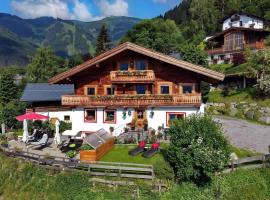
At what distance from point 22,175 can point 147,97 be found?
1150cm

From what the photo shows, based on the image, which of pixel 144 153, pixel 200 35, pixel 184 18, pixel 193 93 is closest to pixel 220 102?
pixel 193 93

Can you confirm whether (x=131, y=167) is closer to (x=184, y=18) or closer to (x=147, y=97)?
(x=147, y=97)

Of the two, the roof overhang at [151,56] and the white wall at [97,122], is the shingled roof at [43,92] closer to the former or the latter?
the roof overhang at [151,56]

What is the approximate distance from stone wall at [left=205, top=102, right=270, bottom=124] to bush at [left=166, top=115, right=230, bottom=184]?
1733 centimetres

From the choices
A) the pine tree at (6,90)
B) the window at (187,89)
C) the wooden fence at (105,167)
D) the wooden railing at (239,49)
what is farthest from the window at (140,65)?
the pine tree at (6,90)

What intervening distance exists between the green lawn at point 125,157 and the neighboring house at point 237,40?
109ft

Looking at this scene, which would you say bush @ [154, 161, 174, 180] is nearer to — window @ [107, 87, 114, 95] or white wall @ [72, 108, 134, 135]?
white wall @ [72, 108, 134, 135]

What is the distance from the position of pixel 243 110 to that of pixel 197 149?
845 inches

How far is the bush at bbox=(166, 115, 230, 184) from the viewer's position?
1870 cm

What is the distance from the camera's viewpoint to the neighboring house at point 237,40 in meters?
58.8

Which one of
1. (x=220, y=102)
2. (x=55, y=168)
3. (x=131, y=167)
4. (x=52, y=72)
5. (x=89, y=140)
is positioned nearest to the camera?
(x=131, y=167)

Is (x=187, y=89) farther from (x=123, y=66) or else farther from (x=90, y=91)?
(x=90, y=91)

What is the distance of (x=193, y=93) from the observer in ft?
97.7

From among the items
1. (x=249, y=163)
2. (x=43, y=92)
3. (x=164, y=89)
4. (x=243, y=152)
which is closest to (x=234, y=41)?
(x=43, y=92)
